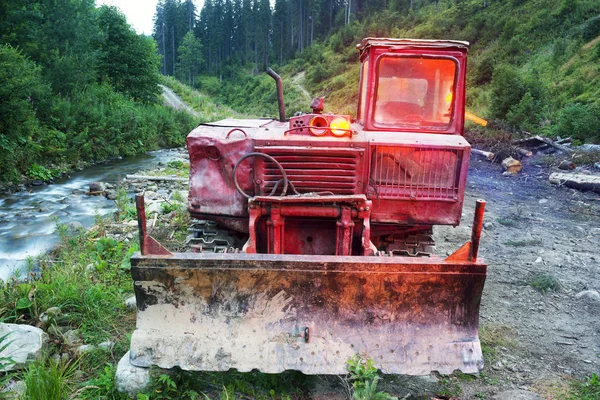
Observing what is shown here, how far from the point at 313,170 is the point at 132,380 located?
6.90 feet

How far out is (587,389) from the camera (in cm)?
325

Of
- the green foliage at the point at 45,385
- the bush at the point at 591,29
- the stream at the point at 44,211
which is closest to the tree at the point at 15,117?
the stream at the point at 44,211

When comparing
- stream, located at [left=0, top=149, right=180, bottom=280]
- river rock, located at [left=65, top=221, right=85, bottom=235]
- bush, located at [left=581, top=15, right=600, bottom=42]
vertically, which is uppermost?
bush, located at [left=581, top=15, right=600, bottom=42]

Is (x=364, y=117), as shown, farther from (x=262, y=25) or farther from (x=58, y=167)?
(x=262, y=25)

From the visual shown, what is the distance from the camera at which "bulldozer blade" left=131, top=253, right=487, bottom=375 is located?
3.00 metres

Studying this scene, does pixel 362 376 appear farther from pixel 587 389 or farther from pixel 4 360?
pixel 4 360

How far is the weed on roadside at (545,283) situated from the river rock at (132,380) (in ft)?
14.1

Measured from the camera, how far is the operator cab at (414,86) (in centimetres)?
419

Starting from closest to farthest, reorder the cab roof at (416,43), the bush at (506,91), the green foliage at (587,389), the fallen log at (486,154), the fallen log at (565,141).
A: the green foliage at (587,389), the cab roof at (416,43), the fallen log at (565,141), the fallen log at (486,154), the bush at (506,91)

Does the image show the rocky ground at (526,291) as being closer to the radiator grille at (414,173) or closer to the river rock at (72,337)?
the river rock at (72,337)

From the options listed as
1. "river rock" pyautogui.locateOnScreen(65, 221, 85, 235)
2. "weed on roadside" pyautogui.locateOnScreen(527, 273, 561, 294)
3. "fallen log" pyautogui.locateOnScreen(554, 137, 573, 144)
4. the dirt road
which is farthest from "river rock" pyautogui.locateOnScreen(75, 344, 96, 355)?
"fallen log" pyautogui.locateOnScreen(554, 137, 573, 144)

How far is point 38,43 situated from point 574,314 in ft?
63.5

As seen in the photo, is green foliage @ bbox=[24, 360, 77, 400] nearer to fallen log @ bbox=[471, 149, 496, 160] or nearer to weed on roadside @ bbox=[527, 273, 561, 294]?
weed on roadside @ bbox=[527, 273, 561, 294]

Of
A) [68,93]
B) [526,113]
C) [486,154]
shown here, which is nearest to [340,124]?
[486,154]
